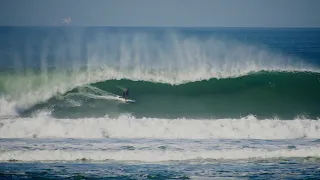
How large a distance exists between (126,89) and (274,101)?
4.69 meters

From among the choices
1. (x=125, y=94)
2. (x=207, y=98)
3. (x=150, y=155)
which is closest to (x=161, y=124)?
(x=150, y=155)

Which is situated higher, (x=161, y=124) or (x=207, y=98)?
(x=207, y=98)

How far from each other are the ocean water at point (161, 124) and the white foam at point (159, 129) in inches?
1.0

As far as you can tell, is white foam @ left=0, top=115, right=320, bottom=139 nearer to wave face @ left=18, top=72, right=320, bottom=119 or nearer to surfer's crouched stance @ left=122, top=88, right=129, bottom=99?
wave face @ left=18, top=72, right=320, bottom=119

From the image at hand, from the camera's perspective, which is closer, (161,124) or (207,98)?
(161,124)

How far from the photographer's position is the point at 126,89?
15.9 m

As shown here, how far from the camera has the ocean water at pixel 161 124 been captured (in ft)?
31.8

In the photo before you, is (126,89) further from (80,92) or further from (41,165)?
(41,165)

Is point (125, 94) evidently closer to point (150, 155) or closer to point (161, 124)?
point (161, 124)

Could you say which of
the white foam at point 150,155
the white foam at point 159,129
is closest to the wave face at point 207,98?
the white foam at point 159,129

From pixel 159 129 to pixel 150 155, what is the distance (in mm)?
1969

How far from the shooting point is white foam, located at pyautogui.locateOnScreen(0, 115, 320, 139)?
12.1 meters

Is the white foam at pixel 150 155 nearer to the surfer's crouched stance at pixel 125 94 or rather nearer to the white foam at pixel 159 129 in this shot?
the white foam at pixel 159 129

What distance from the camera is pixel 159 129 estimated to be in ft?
40.2
